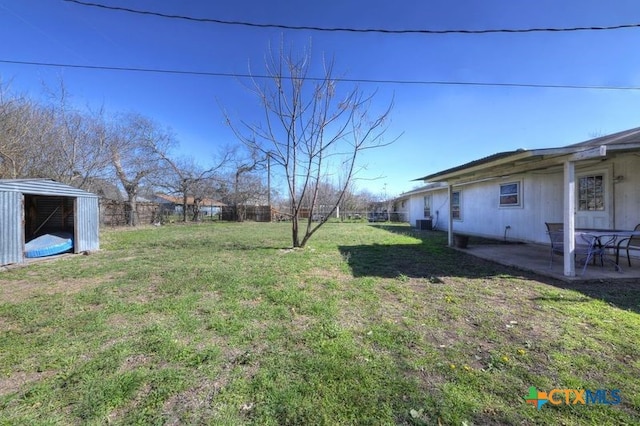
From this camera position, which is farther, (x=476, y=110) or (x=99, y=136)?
(x=99, y=136)

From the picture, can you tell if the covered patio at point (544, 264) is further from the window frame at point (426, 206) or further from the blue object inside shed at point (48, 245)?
the blue object inside shed at point (48, 245)

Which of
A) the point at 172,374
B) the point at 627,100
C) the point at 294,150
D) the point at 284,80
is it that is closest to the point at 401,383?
the point at 172,374

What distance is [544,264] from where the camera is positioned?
5.75 metres

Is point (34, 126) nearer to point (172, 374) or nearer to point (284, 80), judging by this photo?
point (284, 80)

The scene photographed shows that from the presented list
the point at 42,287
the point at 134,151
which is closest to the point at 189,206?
the point at 134,151

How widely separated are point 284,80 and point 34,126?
1301cm

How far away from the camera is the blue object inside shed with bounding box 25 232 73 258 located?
703 cm

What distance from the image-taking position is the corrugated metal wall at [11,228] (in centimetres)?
617

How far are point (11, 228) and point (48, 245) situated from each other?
1.16m

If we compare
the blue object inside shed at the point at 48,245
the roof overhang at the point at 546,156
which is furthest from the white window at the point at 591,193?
the blue object inside shed at the point at 48,245

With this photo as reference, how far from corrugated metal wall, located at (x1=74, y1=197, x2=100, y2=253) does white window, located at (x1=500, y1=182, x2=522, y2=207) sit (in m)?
13.3

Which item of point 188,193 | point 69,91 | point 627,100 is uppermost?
point 69,91

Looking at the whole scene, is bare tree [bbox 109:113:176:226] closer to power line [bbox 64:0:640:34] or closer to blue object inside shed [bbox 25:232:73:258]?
blue object inside shed [bbox 25:232:73:258]

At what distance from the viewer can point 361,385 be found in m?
2.00
